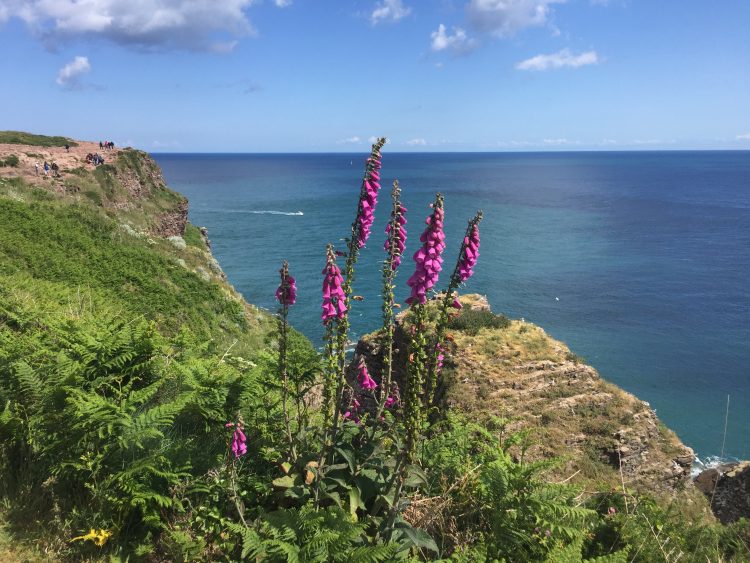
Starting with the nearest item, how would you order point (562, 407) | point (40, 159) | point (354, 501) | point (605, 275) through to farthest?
point (354, 501) < point (562, 407) < point (40, 159) < point (605, 275)

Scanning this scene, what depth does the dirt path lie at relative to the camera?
1541 inches

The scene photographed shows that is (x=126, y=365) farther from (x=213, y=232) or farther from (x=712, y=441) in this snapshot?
(x=213, y=232)

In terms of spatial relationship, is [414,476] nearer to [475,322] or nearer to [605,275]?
[475,322]

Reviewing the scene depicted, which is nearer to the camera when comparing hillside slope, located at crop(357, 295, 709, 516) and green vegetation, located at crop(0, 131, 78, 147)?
hillside slope, located at crop(357, 295, 709, 516)

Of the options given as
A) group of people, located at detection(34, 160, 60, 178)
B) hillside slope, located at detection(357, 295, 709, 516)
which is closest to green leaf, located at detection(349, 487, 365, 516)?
hillside slope, located at detection(357, 295, 709, 516)

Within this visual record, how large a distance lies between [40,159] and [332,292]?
2110 inches

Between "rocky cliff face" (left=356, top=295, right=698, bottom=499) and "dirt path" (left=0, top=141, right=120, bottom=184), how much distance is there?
114ft

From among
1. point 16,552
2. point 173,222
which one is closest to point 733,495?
point 16,552

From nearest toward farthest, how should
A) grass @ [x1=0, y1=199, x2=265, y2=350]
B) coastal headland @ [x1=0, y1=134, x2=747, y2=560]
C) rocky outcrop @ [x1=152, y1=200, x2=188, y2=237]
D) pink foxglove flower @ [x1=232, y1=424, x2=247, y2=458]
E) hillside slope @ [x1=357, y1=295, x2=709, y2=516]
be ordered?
pink foxglove flower @ [x1=232, y1=424, x2=247, y2=458], coastal headland @ [x1=0, y1=134, x2=747, y2=560], hillside slope @ [x1=357, y1=295, x2=709, y2=516], grass @ [x1=0, y1=199, x2=265, y2=350], rocky outcrop @ [x1=152, y1=200, x2=188, y2=237]

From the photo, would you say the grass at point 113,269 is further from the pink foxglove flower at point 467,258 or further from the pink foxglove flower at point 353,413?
the pink foxglove flower at point 467,258

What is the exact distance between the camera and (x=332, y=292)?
4891 mm

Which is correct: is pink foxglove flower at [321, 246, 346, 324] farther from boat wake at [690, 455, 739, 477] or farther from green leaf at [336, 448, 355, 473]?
boat wake at [690, 455, 739, 477]

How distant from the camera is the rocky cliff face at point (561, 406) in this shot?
19656 mm

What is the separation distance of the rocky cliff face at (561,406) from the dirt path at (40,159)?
114ft
